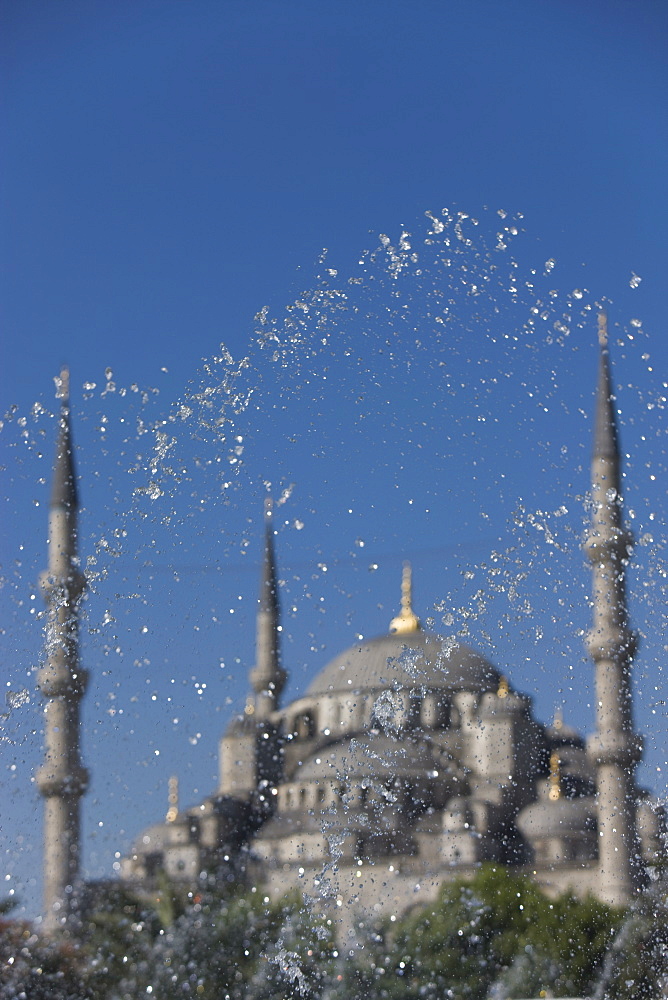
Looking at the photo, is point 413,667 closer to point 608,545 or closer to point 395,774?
point 395,774

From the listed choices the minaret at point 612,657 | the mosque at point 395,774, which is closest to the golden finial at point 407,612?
the mosque at point 395,774

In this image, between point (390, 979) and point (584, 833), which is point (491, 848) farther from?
point (390, 979)

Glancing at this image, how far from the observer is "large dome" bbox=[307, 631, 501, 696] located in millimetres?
36250

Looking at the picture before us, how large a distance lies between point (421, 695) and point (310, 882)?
894cm

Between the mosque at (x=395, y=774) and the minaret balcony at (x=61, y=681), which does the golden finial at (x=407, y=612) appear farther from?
the minaret balcony at (x=61, y=681)

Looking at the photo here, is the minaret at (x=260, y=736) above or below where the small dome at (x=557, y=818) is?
above

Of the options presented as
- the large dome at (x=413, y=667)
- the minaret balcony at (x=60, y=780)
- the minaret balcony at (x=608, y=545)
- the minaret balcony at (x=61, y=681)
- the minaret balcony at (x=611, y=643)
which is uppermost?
the large dome at (x=413, y=667)

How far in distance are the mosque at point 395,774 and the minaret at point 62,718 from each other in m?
0.03

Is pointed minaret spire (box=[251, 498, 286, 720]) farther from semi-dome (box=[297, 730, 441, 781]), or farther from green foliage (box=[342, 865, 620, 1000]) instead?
green foliage (box=[342, 865, 620, 1000])

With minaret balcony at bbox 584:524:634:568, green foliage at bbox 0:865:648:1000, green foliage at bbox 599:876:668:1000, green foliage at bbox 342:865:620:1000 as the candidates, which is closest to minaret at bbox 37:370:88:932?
green foliage at bbox 0:865:648:1000

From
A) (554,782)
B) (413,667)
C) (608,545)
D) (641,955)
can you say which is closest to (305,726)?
(413,667)

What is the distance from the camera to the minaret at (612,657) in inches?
892

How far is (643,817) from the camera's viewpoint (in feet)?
89.6

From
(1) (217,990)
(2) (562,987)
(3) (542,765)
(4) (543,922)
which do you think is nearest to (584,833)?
(3) (542,765)
